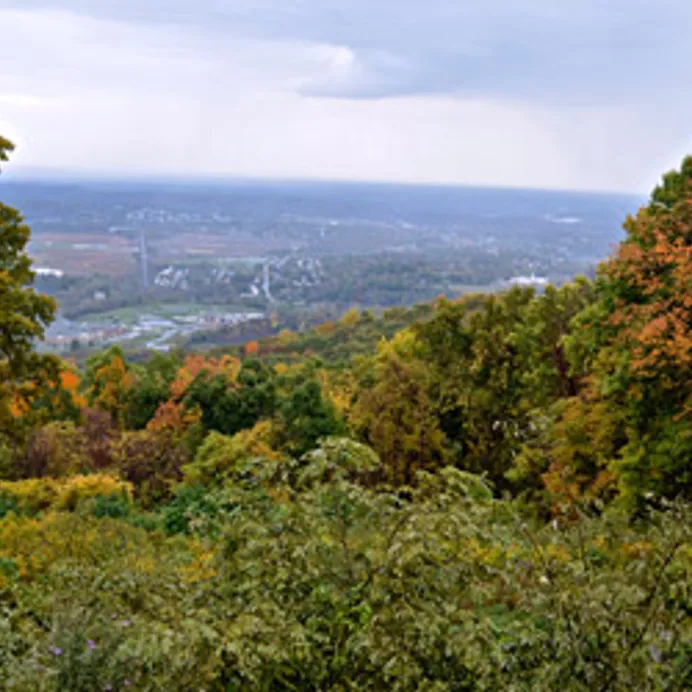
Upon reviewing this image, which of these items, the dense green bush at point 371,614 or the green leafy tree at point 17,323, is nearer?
the dense green bush at point 371,614

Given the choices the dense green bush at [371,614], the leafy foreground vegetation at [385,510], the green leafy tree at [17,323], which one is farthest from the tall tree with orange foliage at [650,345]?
the green leafy tree at [17,323]

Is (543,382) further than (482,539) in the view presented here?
Yes

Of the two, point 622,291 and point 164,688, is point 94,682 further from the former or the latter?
point 622,291

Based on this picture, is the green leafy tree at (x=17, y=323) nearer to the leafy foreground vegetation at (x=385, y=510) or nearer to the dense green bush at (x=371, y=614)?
the leafy foreground vegetation at (x=385, y=510)

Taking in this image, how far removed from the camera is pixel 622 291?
37.7ft

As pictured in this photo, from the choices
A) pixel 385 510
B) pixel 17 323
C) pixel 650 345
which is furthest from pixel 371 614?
pixel 17 323

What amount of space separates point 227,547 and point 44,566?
4.73 metres

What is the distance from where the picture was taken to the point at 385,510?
14.6 ft

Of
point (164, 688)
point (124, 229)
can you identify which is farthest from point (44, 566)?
point (124, 229)

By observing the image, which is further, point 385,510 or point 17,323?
point 17,323

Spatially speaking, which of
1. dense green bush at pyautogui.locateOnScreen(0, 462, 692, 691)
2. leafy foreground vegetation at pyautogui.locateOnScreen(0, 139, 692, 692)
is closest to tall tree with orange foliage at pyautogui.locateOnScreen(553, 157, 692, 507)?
leafy foreground vegetation at pyautogui.locateOnScreen(0, 139, 692, 692)

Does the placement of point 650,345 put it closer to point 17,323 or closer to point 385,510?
point 385,510

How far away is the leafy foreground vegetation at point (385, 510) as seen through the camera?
3.80 meters

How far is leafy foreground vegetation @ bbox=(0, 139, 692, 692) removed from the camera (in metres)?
3.80
